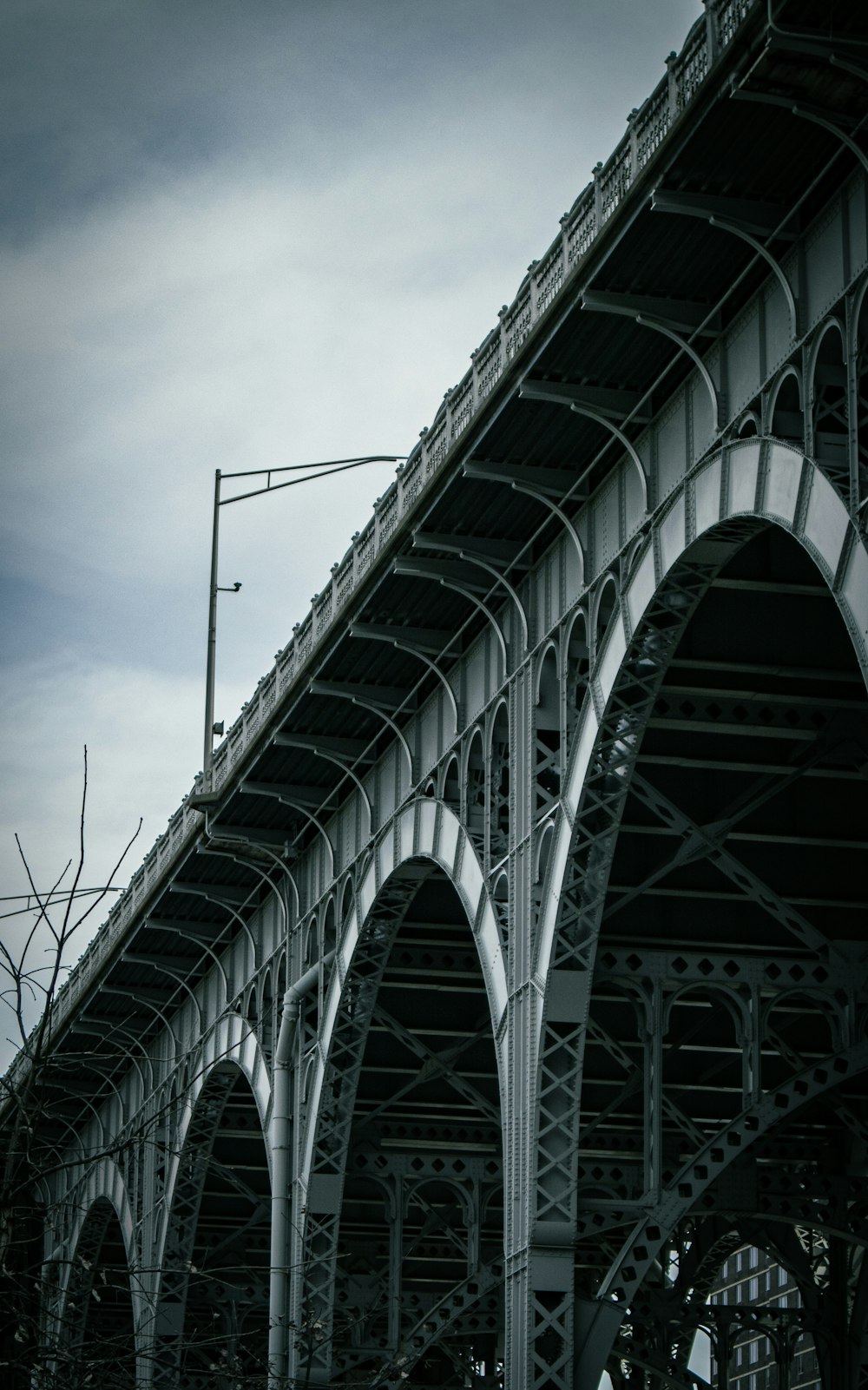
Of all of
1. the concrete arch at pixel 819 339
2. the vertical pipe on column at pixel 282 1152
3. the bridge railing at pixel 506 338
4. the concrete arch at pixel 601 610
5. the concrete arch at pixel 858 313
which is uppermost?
the bridge railing at pixel 506 338

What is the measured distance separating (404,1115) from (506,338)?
22698mm

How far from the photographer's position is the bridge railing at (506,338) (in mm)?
21922

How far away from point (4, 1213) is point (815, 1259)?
31344mm

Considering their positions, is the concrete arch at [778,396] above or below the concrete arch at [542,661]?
below

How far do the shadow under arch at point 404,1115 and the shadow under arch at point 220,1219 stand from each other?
155 inches

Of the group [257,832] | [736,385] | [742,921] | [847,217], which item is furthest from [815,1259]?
[847,217]

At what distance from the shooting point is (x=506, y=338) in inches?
1072

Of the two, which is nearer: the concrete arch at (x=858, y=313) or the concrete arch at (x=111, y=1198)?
the concrete arch at (x=858, y=313)

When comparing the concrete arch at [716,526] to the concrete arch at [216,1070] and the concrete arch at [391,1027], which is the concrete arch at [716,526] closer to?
the concrete arch at [391,1027]

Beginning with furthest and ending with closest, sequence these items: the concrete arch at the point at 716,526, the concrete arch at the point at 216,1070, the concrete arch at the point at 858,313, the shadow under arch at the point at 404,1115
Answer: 1. the concrete arch at the point at 216,1070
2. the shadow under arch at the point at 404,1115
3. the concrete arch at the point at 858,313
4. the concrete arch at the point at 716,526

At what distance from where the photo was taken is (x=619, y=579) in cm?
2680

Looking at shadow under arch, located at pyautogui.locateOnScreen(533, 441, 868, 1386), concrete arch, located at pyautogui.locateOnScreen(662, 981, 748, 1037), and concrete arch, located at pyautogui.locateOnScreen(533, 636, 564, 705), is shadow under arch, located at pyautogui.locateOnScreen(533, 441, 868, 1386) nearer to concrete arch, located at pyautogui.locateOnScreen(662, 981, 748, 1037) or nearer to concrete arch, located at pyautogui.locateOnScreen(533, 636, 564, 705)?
concrete arch, located at pyautogui.locateOnScreen(662, 981, 748, 1037)

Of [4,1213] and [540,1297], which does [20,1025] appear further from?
[540,1297]

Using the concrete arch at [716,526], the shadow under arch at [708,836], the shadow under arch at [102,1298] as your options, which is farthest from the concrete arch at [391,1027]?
the concrete arch at [716,526]
